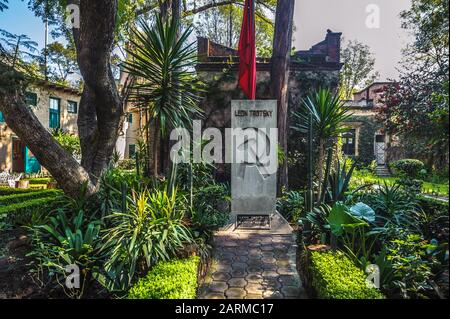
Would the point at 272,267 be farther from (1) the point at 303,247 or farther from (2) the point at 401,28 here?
(2) the point at 401,28

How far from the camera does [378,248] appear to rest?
3.09 meters

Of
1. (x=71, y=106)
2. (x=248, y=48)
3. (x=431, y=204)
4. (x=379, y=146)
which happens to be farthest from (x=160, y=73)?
(x=379, y=146)

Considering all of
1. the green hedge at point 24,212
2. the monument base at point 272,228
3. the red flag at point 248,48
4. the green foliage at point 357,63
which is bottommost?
the monument base at point 272,228

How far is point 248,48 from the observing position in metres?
5.23

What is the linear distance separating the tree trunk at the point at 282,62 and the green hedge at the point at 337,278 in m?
4.25

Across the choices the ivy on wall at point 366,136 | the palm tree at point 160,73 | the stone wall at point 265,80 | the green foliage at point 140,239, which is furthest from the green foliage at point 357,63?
the green foliage at point 140,239

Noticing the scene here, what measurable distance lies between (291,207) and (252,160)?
1.34m

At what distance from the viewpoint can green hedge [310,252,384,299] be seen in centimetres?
209

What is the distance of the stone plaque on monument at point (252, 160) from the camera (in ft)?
16.3

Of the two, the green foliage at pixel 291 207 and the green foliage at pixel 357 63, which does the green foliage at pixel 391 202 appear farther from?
the green foliage at pixel 357 63

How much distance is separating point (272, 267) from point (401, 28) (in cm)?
1059

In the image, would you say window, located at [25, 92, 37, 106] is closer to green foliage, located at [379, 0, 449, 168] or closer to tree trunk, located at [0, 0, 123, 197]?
tree trunk, located at [0, 0, 123, 197]

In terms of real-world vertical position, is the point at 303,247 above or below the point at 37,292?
above
